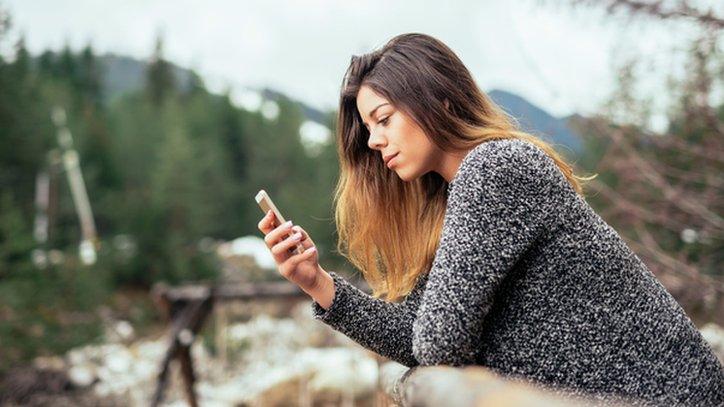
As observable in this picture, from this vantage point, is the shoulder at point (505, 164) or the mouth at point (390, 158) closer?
the shoulder at point (505, 164)

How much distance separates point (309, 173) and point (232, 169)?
283 centimetres

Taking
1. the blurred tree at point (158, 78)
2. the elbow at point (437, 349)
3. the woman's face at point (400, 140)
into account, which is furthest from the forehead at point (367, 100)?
the blurred tree at point (158, 78)

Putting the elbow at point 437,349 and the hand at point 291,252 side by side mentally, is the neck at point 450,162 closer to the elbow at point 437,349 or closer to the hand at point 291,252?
the hand at point 291,252

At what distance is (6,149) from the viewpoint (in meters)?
15.1

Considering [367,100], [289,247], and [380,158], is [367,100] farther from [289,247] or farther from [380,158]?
[289,247]

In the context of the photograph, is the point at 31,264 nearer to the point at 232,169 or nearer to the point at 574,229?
the point at 574,229

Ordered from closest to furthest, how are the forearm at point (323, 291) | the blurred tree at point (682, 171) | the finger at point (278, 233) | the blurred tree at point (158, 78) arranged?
the finger at point (278, 233)
the forearm at point (323, 291)
the blurred tree at point (682, 171)
the blurred tree at point (158, 78)

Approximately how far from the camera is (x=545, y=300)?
4.30ft

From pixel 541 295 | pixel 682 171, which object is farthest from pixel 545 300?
pixel 682 171

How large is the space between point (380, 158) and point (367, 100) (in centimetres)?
19

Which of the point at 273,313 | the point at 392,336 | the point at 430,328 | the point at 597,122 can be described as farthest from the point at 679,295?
the point at 273,313

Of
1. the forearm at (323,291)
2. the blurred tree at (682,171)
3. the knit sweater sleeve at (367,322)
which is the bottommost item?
Answer: the blurred tree at (682,171)

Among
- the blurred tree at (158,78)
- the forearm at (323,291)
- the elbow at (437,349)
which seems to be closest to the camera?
the elbow at (437,349)

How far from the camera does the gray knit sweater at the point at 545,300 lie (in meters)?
1.25
